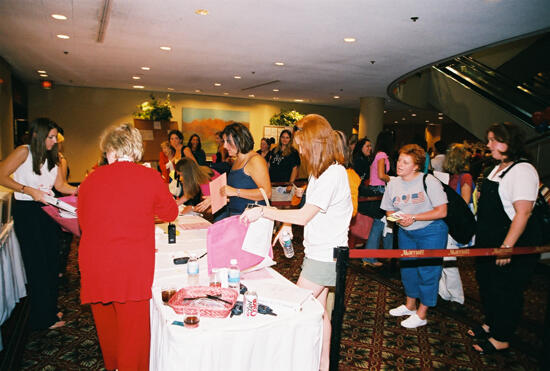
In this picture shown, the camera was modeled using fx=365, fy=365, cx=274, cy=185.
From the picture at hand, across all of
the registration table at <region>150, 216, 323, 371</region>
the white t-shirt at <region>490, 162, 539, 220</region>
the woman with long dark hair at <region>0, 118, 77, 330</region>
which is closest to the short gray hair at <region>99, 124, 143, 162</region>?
the registration table at <region>150, 216, 323, 371</region>

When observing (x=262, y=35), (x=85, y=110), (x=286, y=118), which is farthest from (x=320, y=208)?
(x=85, y=110)

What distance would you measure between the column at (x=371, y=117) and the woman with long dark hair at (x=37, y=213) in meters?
10.2

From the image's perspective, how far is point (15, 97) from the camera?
33.7 feet

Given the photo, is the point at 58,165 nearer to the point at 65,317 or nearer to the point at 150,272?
the point at 65,317

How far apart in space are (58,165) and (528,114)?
9666mm

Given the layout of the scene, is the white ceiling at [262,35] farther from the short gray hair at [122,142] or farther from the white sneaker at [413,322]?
the white sneaker at [413,322]

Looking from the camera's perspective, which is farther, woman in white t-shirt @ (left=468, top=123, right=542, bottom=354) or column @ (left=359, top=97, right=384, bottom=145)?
column @ (left=359, top=97, right=384, bottom=145)

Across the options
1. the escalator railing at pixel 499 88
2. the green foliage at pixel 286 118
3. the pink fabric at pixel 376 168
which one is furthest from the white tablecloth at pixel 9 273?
the green foliage at pixel 286 118

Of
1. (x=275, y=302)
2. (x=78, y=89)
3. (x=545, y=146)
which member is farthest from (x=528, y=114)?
(x=78, y=89)

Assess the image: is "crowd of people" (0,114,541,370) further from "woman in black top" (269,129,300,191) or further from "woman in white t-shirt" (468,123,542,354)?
"woman in black top" (269,129,300,191)

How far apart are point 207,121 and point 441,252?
12601mm

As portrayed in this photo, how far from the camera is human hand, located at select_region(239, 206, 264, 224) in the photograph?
6.63 ft

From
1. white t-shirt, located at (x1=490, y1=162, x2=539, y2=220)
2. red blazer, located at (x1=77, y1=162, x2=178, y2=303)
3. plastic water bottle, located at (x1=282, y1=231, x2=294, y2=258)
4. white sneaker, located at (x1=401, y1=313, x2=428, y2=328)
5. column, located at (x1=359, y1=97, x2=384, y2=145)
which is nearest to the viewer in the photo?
red blazer, located at (x1=77, y1=162, x2=178, y2=303)

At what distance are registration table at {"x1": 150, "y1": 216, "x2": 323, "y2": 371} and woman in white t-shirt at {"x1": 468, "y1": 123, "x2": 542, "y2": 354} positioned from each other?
1763 mm
